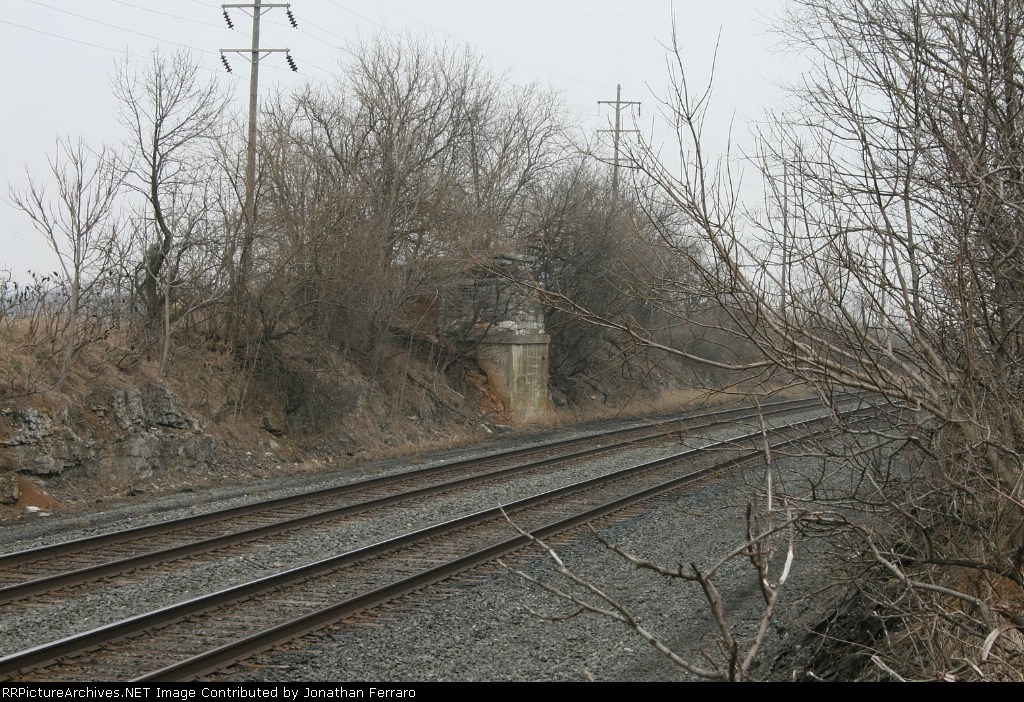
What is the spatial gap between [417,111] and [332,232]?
27.3 feet

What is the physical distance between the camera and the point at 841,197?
6.26 m

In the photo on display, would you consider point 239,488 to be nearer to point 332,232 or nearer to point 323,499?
point 323,499

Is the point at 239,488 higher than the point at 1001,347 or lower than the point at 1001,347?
lower

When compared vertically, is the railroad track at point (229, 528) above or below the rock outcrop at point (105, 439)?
below

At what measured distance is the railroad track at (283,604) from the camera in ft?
20.4

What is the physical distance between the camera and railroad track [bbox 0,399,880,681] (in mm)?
6219

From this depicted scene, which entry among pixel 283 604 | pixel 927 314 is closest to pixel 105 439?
pixel 283 604

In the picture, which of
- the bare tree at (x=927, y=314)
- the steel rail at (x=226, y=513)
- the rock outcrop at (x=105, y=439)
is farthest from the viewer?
the rock outcrop at (x=105, y=439)

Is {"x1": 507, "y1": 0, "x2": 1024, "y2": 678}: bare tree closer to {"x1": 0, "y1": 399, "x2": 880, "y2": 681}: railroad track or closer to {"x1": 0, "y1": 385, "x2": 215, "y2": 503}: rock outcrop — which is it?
{"x1": 0, "y1": 399, "x2": 880, "y2": 681}: railroad track

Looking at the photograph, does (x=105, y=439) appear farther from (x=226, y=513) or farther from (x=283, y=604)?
(x=283, y=604)

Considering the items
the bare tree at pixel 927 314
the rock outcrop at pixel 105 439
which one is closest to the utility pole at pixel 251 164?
the rock outcrop at pixel 105 439

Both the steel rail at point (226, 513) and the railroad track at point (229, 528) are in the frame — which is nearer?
the railroad track at point (229, 528)

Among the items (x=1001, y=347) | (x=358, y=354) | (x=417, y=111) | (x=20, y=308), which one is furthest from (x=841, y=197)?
(x=417, y=111)

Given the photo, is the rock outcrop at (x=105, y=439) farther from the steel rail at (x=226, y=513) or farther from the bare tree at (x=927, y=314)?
the bare tree at (x=927, y=314)
